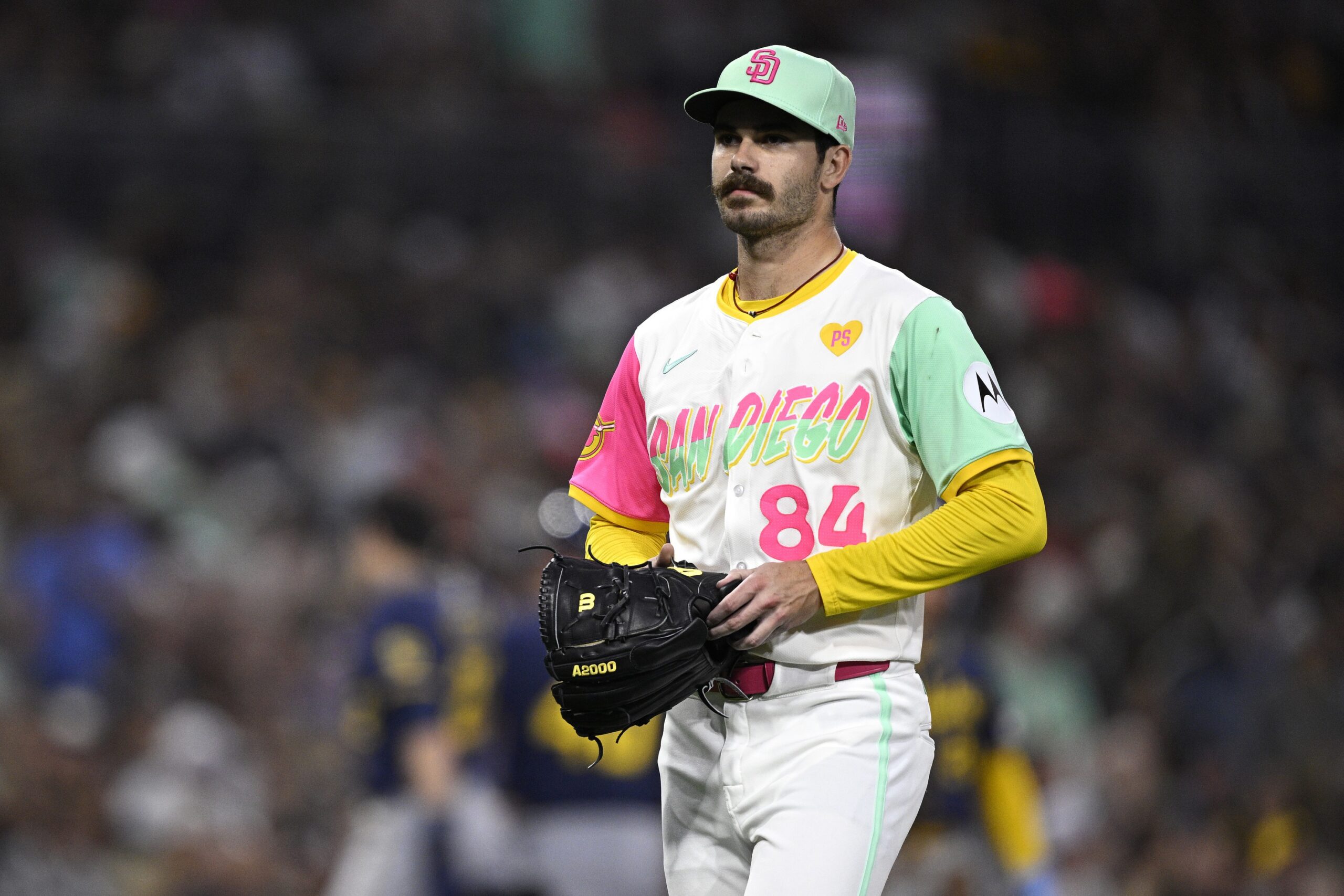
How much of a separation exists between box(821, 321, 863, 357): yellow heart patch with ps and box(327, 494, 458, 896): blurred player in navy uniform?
124 inches

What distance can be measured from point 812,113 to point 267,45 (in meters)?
9.18

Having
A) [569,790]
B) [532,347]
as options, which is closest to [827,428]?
[569,790]

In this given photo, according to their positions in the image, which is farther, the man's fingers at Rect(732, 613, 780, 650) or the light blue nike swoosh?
the light blue nike swoosh

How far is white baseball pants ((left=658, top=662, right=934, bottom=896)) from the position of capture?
3.19 metres

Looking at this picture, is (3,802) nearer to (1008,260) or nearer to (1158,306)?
(1008,260)

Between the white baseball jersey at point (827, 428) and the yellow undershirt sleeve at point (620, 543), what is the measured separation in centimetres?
16

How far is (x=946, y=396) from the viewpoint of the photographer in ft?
10.6

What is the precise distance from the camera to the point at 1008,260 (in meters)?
12.1

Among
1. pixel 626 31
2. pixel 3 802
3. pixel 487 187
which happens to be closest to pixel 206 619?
pixel 3 802

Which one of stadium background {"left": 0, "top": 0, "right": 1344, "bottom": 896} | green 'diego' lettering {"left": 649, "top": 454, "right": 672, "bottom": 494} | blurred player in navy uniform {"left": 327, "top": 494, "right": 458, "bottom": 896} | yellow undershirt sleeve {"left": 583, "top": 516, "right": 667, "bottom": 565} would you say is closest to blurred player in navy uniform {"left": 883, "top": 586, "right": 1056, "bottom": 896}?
stadium background {"left": 0, "top": 0, "right": 1344, "bottom": 896}

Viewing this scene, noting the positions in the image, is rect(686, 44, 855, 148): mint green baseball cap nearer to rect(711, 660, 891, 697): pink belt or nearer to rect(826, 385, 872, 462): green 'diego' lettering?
rect(826, 385, 872, 462): green 'diego' lettering

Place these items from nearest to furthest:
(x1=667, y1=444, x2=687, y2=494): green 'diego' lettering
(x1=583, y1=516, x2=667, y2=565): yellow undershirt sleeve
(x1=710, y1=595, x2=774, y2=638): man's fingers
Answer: (x1=710, y1=595, x2=774, y2=638): man's fingers
(x1=667, y1=444, x2=687, y2=494): green 'diego' lettering
(x1=583, y1=516, x2=667, y2=565): yellow undershirt sleeve

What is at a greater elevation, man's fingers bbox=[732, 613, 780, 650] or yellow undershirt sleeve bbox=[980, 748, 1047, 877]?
man's fingers bbox=[732, 613, 780, 650]

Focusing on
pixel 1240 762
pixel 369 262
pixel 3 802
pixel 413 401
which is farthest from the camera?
pixel 369 262
